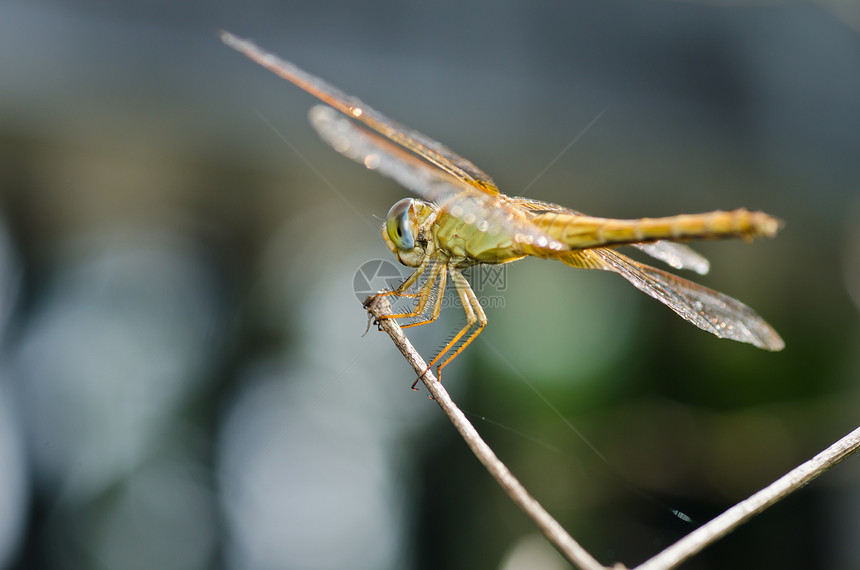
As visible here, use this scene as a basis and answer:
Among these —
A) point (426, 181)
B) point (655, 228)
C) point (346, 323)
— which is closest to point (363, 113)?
point (426, 181)

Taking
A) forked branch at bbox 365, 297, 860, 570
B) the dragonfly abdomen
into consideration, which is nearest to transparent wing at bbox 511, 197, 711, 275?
the dragonfly abdomen

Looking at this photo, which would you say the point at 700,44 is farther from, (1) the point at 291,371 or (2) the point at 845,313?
(1) the point at 291,371

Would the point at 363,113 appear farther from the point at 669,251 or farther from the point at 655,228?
the point at 669,251

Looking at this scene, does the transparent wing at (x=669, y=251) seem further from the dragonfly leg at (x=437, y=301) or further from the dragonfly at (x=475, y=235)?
the dragonfly leg at (x=437, y=301)

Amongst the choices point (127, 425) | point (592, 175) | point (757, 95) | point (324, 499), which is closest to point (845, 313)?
point (757, 95)

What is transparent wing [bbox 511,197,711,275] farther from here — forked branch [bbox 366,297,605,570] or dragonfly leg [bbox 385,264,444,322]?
forked branch [bbox 366,297,605,570]

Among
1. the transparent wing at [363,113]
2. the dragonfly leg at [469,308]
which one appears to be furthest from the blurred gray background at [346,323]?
the transparent wing at [363,113]
